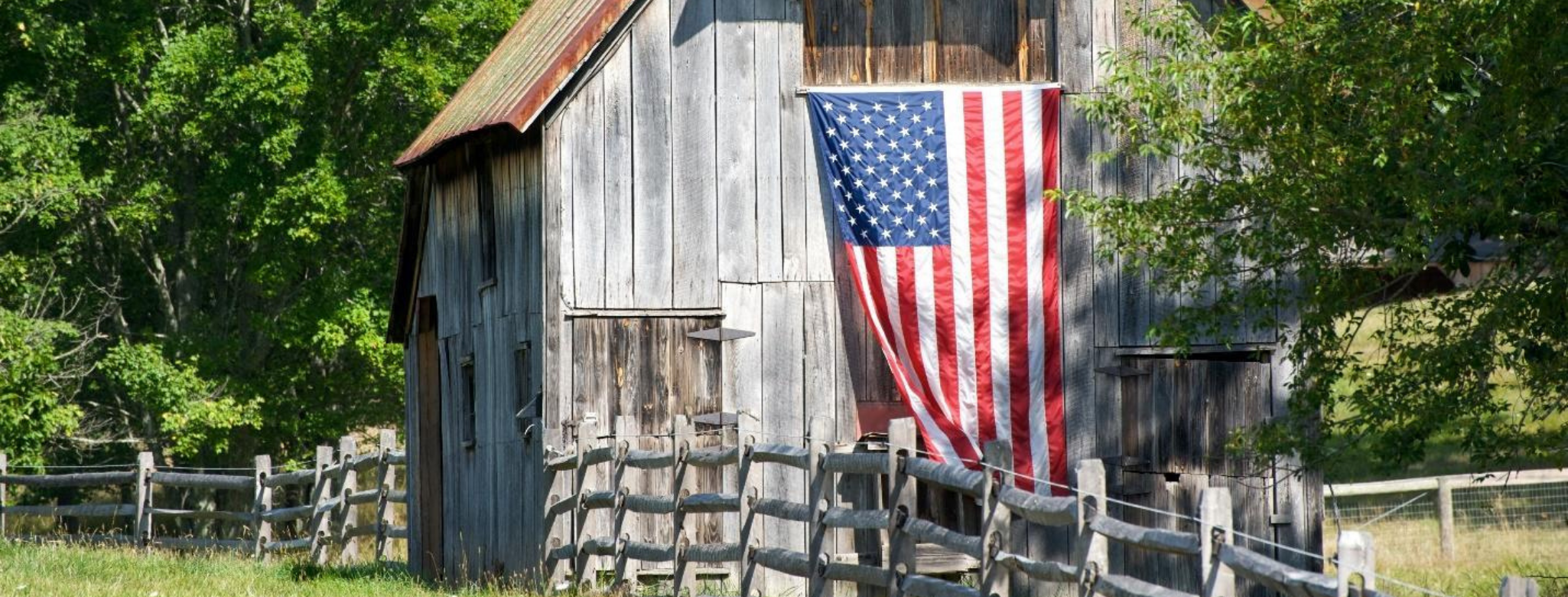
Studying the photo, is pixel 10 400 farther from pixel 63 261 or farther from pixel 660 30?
pixel 660 30

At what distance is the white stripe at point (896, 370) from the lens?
16766mm

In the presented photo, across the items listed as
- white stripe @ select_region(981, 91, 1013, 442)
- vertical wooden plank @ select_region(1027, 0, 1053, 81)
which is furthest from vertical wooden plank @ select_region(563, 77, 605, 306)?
vertical wooden plank @ select_region(1027, 0, 1053, 81)

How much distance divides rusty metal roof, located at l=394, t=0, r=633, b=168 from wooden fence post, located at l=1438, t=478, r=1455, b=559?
11.1 meters

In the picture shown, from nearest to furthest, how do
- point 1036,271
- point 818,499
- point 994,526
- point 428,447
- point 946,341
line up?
point 994,526
point 818,499
point 946,341
point 1036,271
point 428,447

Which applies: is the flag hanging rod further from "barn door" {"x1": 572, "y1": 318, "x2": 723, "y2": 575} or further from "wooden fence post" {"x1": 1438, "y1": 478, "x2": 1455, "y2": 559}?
"wooden fence post" {"x1": 1438, "y1": 478, "x2": 1455, "y2": 559}

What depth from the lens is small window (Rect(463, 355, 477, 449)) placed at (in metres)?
19.3

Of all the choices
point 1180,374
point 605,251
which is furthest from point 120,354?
point 1180,374

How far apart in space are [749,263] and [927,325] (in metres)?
1.63

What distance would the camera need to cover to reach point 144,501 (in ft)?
82.0

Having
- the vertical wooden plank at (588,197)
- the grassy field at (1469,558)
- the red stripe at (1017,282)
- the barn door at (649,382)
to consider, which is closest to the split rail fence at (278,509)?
the barn door at (649,382)

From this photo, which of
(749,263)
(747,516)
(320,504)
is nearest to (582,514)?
(747,516)

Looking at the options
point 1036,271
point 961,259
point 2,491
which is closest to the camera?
point 961,259

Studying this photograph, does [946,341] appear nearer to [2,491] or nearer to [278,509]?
[278,509]

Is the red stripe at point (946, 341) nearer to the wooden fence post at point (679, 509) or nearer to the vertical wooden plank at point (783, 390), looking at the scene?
the vertical wooden plank at point (783, 390)
